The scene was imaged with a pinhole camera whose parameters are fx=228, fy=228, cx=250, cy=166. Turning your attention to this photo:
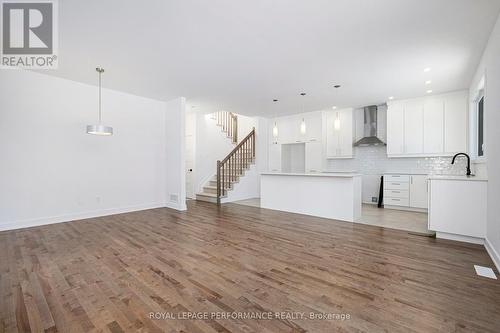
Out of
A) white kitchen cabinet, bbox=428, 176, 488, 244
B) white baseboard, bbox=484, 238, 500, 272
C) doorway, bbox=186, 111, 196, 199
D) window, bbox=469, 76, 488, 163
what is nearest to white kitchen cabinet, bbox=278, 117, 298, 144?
doorway, bbox=186, 111, 196, 199

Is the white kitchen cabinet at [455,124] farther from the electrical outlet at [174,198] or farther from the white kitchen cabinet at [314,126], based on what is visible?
the electrical outlet at [174,198]

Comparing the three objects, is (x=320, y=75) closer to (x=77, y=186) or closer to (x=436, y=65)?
(x=436, y=65)

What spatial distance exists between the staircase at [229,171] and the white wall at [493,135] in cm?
572

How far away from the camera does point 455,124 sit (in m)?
5.20

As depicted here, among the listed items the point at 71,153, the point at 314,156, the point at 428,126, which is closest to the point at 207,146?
the point at 314,156

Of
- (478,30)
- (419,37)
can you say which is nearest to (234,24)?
(419,37)

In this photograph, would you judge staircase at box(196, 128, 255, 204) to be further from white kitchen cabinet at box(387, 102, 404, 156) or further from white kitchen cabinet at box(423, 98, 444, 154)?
white kitchen cabinet at box(423, 98, 444, 154)

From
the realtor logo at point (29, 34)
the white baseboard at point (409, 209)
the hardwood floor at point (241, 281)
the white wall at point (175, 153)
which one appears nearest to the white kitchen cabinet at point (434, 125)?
the white baseboard at point (409, 209)

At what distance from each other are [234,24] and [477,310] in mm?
3664

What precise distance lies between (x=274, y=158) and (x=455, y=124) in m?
4.99

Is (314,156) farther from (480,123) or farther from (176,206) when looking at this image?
(176,206)

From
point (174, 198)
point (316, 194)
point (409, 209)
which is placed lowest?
point (409, 209)

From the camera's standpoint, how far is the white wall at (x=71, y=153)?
13.5 ft

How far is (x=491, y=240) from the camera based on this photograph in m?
2.95
